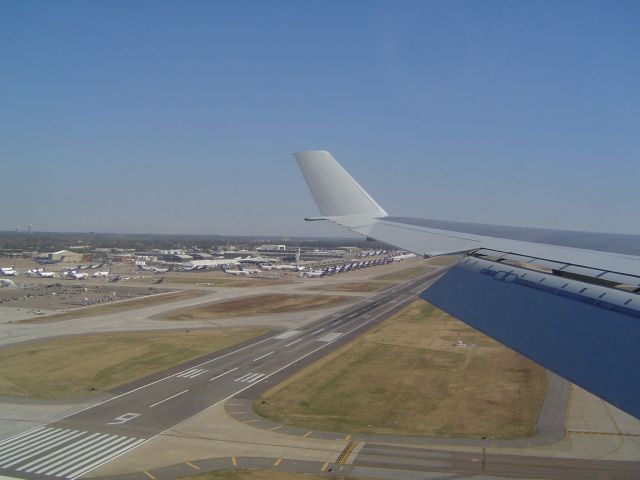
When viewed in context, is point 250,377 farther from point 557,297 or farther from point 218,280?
point 218,280

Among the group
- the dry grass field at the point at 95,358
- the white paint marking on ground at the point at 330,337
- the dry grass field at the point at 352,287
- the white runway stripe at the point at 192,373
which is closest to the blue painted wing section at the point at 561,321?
the white runway stripe at the point at 192,373

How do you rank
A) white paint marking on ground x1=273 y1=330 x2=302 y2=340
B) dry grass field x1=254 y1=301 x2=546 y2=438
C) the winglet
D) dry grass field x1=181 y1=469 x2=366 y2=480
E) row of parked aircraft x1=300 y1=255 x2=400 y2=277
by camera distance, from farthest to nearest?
1. row of parked aircraft x1=300 y1=255 x2=400 y2=277
2. white paint marking on ground x1=273 y1=330 x2=302 y2=340
3. dry grass field x1=254 y1=301 x2=546 y2=438
4. dry grass field x1=181 y1=469 x2=366 y2=480
5. the winglet

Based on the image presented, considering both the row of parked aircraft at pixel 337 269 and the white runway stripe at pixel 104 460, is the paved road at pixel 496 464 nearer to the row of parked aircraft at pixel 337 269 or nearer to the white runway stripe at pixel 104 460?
the white runway stripe at pixel 104 460

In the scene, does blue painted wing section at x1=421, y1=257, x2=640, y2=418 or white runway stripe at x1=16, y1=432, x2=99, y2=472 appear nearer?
blue painted wing section at x1=421, y1=257, x2=640, y2=418

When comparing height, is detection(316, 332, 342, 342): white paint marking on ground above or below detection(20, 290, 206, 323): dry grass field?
above

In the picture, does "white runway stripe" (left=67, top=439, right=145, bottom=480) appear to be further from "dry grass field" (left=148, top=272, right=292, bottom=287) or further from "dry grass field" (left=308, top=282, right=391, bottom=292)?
"dry grass field" (left=148, top=272, right=292, bottom=287)

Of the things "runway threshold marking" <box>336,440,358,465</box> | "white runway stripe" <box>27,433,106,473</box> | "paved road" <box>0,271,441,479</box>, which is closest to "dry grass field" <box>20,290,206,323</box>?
"paved road" <box>0,271,441,479</box>
